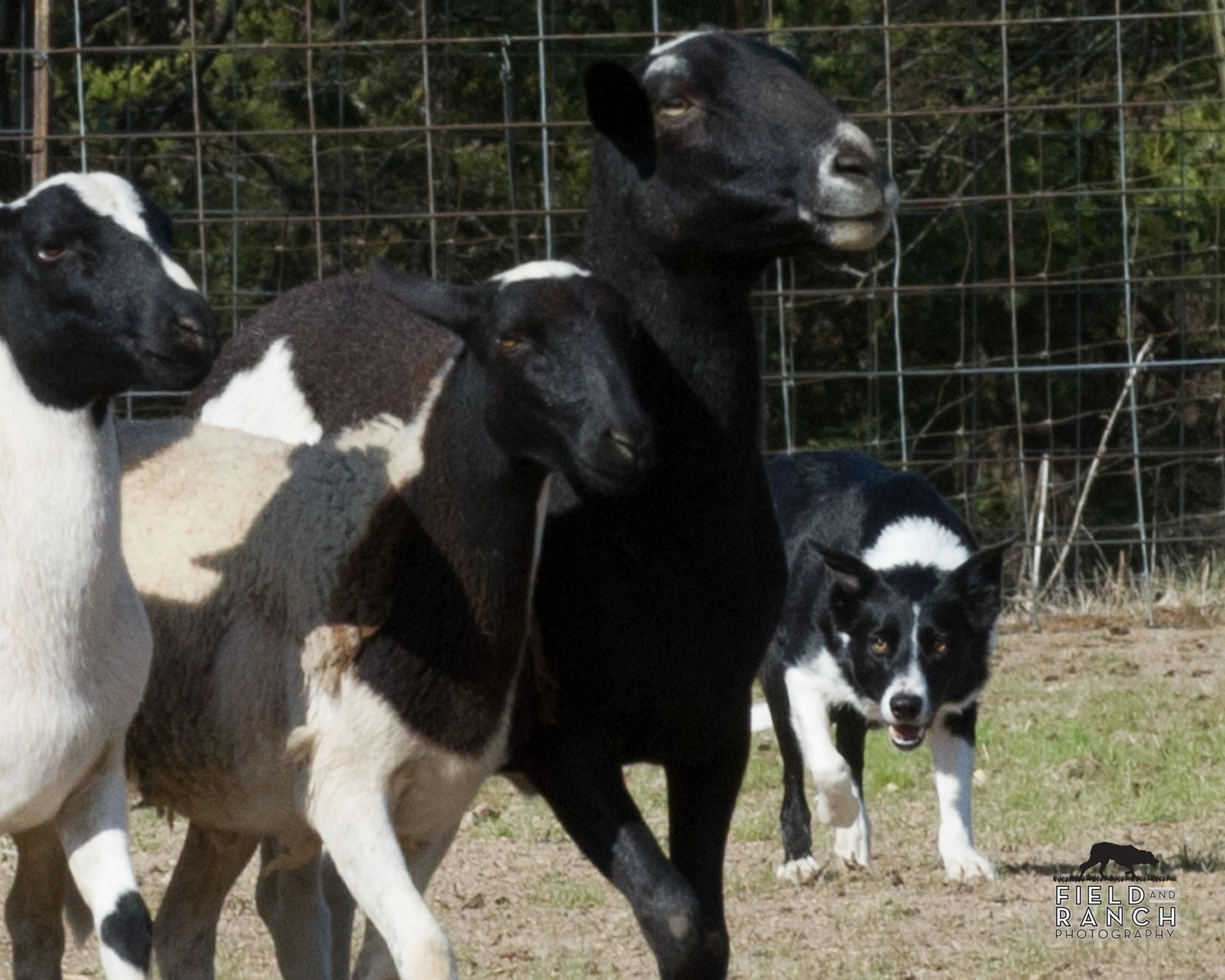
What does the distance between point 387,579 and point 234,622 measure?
1.23 ft

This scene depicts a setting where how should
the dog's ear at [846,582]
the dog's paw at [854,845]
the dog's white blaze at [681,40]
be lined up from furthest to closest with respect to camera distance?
the dog's ear at [846,582]
the dog's paw at [854,845]
the dog's white blaze at [681,40]

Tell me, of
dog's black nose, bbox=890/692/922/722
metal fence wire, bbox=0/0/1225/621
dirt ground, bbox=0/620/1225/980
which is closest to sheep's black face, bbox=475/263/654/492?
dirt ground, bbox=0/620/1225/980

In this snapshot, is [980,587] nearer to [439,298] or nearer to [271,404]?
[271,404]

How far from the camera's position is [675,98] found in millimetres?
5008

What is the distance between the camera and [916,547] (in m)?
8.40

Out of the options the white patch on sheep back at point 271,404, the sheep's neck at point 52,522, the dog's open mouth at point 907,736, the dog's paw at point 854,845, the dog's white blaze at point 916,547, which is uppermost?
the white patch on sheep back at point 271,404

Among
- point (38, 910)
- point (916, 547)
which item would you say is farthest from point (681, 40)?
point (916, 547)

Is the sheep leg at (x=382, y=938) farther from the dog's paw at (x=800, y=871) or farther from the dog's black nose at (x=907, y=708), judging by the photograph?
the dog's black nose at (x=907, y=708)

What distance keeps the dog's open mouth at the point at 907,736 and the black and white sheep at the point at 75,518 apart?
365 centimetres

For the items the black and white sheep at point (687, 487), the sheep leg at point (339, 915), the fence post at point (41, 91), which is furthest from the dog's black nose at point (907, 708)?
the fence post at point (41, 91)

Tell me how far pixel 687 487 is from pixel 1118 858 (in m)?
2.67

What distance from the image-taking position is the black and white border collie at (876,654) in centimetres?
744

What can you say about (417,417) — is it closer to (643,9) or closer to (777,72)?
(777,72)

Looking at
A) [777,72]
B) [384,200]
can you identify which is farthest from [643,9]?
[777,72]
